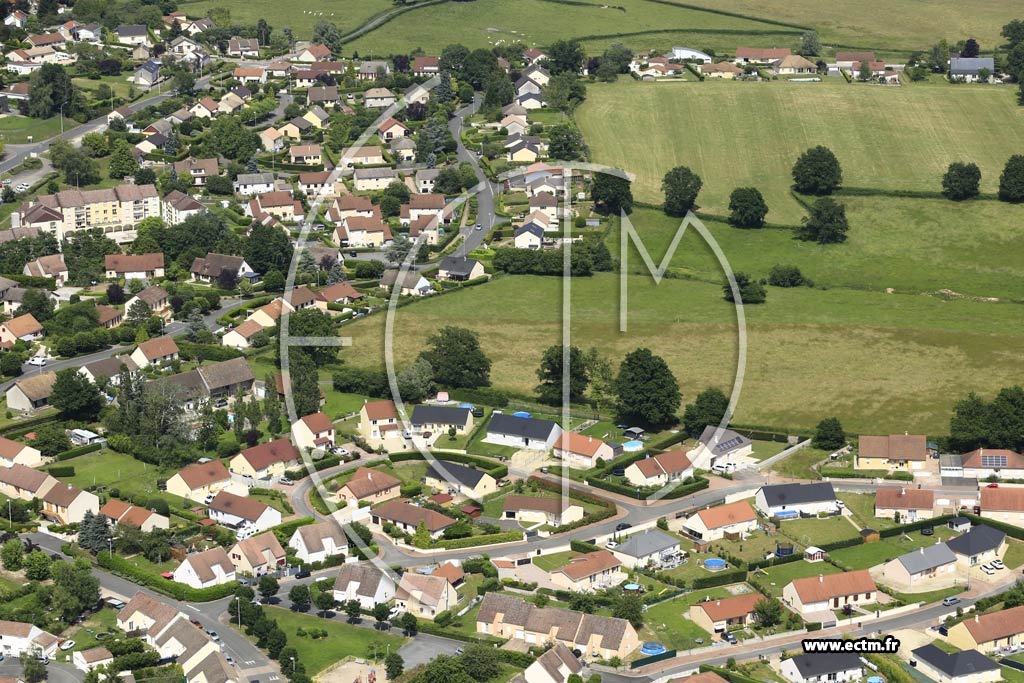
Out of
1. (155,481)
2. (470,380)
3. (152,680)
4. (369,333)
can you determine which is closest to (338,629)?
(152,680)

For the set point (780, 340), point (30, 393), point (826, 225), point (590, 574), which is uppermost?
point (826, 225)

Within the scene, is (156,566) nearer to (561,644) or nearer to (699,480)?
(561,644)

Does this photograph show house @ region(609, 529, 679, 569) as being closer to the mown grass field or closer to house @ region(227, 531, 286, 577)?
house @ region(227, 531, 286, 577)

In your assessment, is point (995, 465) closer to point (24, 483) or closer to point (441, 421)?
point (441, 421)

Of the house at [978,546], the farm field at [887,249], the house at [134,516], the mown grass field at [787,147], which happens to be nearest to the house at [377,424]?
the house at [134,516]

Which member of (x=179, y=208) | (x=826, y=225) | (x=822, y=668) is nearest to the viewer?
(x=822, y=668)

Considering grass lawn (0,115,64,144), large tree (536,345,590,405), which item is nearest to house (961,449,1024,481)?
large tree (536,345,590,405)

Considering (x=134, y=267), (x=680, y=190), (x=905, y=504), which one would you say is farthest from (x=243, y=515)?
(x=680, y=190)

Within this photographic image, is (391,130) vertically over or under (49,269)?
over
